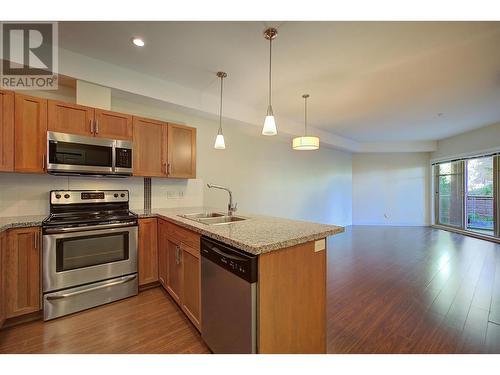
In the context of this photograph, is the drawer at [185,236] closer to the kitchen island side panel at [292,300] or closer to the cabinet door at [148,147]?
the kitchen island side panel at [292,300]

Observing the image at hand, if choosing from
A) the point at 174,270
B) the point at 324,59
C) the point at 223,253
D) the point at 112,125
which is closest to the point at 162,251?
the point at 174,270

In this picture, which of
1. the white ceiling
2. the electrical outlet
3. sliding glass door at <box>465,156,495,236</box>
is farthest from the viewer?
sliding glass door at <box>465,156,495,236</box>

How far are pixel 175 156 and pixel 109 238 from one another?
1301 mm

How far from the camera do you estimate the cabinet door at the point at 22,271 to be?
1.87m

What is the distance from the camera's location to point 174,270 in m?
2.20

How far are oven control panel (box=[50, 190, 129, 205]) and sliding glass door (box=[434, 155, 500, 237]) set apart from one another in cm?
752

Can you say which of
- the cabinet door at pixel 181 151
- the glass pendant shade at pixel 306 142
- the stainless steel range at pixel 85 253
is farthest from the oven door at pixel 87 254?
the glass pendant shade at pixel 306 142

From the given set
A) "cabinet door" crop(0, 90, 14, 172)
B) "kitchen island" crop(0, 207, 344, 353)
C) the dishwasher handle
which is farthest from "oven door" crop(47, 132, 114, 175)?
the dishwasher handle

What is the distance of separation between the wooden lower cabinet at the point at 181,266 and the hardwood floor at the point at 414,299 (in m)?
1.13

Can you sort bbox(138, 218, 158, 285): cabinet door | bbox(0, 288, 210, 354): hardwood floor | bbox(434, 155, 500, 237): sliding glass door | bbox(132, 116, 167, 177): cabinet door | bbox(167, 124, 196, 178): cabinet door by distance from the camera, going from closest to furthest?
1. bbox(0, 288, 210, 354): hardwood floor
2. bbox(138, 218, 158, 285): cabinet door
3. bbox(132, 116, 167, 177): cabinet door
4. bbox(167, 124, 196, 178): cabinet door
5. bbox(434, 155, 500, 237): sliding glass door

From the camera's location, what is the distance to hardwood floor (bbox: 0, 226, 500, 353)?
1664mm

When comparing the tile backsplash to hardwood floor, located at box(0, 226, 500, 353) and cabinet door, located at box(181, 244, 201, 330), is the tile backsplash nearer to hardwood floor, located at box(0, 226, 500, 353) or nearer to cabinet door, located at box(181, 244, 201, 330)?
hardwood floor, located at box(0, 226, 500, 353)
